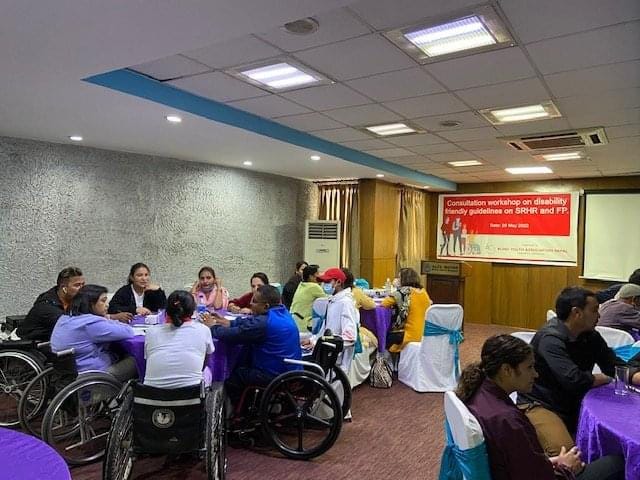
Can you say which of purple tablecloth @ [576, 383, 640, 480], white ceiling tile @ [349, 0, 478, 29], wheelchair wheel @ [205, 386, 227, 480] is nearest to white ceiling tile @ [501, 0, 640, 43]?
white ceiling tile @ [349, 0, 478, 29]

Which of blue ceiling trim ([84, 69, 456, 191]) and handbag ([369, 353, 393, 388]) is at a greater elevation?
blue ceiling trim ([84, 69, 456, 191])

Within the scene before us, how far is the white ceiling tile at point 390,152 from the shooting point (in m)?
6.01

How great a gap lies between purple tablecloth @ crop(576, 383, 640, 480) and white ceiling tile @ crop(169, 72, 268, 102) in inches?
113

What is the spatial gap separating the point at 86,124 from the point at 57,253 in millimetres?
1554

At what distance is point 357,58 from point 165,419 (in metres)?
2.32

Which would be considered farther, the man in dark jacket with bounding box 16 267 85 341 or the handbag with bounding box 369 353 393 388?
the handbag with bounding box 369 353 393 388

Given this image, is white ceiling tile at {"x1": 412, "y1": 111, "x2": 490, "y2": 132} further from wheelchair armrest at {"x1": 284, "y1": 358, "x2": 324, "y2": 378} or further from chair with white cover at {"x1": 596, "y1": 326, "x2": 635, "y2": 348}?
wheelchair armrest at {"x1": 284, "y1": 358, "x2": 324, "y2": 378}

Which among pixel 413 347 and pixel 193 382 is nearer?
pixel 193 382

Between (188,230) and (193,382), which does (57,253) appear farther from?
(193,382)

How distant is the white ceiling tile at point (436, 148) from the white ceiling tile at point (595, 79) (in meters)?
2.04

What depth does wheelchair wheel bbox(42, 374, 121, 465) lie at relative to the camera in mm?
2744

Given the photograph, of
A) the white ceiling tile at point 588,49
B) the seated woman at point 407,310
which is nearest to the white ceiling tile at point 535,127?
the white ceiling tile at point 588,49

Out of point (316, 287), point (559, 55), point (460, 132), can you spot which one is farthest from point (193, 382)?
point (460, 132)

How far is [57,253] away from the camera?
16.4 feet
